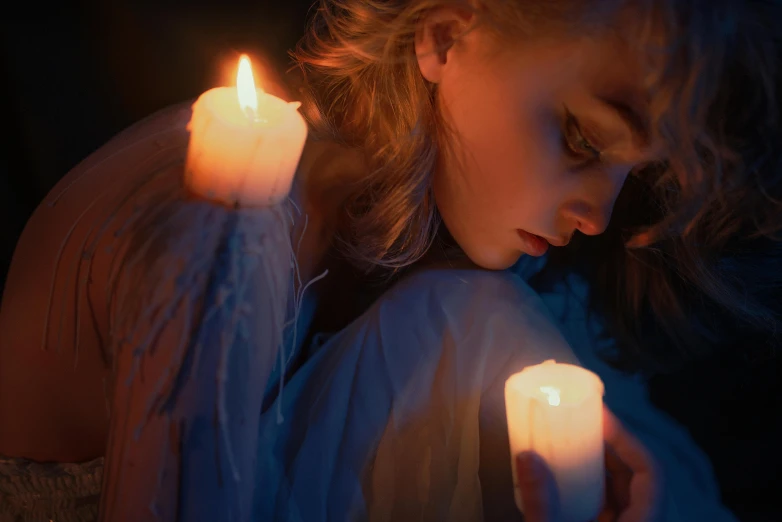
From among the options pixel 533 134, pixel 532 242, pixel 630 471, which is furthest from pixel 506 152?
pixel 630 471

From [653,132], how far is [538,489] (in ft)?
1.34

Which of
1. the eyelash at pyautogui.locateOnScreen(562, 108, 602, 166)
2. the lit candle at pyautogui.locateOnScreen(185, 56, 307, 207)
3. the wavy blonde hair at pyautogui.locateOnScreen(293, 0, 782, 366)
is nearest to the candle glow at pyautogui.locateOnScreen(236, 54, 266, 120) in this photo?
the lit candle at pyautogui.locateOnScreen(185, 56, 307, 207)

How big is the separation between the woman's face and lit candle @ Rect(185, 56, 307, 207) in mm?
286

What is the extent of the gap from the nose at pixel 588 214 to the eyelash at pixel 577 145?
2.2 inches

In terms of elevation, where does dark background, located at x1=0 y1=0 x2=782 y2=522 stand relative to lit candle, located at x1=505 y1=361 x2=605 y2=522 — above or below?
above

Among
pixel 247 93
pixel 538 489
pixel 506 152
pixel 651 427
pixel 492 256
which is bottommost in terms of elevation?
pixel 651 427

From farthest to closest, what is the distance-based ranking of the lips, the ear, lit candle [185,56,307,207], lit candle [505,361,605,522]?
the lips < the ear < lit candle [505,361,605,522] < lit candle [185,56,307,207]

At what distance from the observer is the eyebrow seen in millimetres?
773

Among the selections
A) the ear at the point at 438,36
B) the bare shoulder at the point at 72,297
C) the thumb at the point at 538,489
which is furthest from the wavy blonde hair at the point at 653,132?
the thumb at the point at 538,489

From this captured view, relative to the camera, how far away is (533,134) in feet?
2.76

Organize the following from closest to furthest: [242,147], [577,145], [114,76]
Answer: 1. [242,147]
2. [577,145]
3. [114,76]

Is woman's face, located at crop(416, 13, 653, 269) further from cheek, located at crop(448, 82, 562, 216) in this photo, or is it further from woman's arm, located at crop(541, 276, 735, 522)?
woman's arm, located at crop(541, 276, 735, 522)

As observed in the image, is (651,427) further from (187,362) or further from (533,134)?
(187,362)

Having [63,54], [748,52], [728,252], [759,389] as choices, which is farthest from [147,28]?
[759,389]
